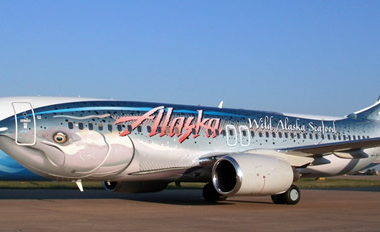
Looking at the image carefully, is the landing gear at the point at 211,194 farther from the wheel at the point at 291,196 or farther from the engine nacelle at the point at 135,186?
the wheel at the point at 291,196

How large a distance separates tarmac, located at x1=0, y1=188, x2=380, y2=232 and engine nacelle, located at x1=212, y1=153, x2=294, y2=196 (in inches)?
23.6

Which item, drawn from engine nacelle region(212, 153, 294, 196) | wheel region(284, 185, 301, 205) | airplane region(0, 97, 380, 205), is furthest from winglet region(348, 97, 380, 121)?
engine nacelle region(212, 153, 294, 196)

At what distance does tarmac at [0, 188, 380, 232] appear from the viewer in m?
12.9

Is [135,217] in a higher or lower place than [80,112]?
lower

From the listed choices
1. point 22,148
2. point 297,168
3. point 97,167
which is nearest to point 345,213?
point 297,168

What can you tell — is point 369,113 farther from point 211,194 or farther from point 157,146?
point 157,146

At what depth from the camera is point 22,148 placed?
16.5 meters

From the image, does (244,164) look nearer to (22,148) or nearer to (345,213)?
(345,213)

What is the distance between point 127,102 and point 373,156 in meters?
11.1

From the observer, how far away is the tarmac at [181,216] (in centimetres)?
1294

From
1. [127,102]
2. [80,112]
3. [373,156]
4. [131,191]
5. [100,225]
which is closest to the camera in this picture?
[100,225]

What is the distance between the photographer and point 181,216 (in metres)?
15.4

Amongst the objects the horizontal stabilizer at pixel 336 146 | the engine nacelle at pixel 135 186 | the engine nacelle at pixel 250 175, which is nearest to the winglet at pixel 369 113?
the horizontal stabilizer at pixel 336 146

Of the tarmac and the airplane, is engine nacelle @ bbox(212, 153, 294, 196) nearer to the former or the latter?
the airplane
